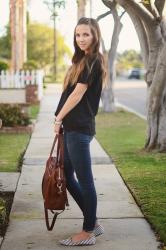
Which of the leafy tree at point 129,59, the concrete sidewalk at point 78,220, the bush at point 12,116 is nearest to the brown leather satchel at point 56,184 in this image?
the concrete sidewalk at point 78,220

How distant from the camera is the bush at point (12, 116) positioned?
46.6 feet

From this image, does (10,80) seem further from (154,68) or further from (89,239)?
(89,239)

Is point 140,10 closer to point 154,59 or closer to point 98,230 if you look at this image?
point 154,59

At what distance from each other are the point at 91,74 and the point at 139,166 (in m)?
4.42

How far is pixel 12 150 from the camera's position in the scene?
11133mm

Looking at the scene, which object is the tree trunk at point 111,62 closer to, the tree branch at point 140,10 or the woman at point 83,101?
the tree branch at point 140,10

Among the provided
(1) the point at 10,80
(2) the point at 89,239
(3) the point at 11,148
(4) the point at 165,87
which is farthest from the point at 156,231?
(1) the point at 10,80

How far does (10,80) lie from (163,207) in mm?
17602

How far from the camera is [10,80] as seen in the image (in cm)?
2331

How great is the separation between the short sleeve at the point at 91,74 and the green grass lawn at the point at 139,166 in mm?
1548

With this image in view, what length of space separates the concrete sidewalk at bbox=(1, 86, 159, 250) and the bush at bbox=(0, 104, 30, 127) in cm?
559

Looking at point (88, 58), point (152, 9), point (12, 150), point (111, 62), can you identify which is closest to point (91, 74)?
point (88, 58)

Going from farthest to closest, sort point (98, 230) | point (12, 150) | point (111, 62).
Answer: point (111, 62) → point (12, 150) → point (98, 230)

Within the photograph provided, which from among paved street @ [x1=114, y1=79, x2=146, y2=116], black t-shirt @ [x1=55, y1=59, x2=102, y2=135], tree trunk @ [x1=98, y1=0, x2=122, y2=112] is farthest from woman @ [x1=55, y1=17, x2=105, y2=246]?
paved street @ [x1=114, y1=79, x2=146, y2=116]
